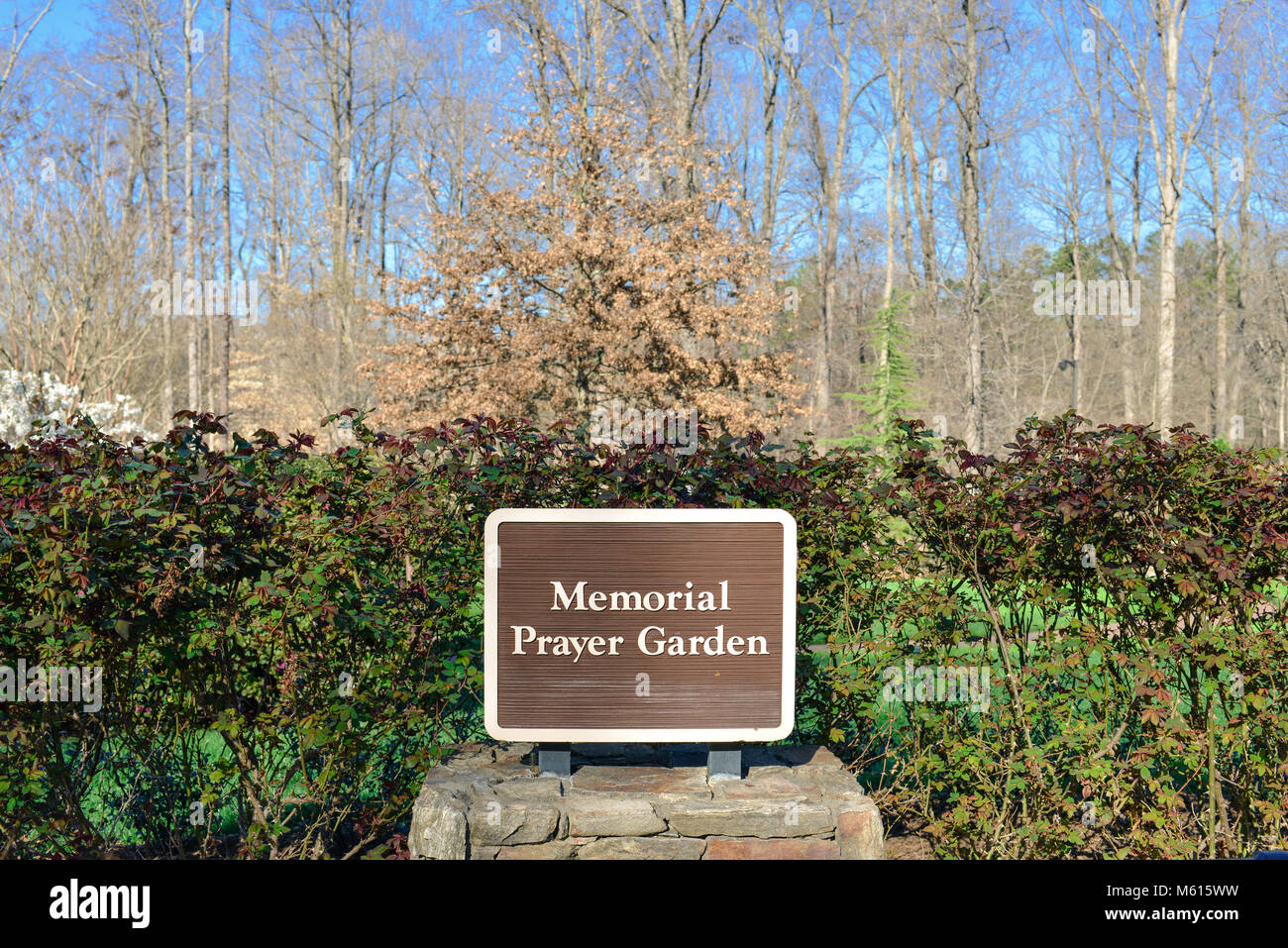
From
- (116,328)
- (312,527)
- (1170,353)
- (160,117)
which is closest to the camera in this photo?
(312,527)

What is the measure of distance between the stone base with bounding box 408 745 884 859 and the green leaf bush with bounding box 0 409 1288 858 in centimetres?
36

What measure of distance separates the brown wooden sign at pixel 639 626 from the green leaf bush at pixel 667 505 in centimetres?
Result: 27

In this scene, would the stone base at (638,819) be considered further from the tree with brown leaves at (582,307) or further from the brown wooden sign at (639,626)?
the tree with brown leaves at (582,307)

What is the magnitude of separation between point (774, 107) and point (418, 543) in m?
23.7

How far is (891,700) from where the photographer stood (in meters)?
3.49

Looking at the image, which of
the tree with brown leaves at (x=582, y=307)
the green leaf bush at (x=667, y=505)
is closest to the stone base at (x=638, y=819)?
the green leaf bush at (x=667, y=505)

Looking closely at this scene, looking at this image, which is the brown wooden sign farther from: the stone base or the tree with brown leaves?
the tree with brown leaves

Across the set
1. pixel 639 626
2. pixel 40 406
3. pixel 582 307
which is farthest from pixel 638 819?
pixel 582 307

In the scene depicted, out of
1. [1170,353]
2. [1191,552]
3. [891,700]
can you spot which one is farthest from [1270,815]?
[1170,353]

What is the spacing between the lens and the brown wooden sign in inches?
124

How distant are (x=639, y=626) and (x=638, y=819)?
583mm

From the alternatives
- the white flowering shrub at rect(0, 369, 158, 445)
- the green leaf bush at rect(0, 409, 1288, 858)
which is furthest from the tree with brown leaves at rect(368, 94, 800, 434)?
the green leaf bush at rect(0, 409, 1288, 858)

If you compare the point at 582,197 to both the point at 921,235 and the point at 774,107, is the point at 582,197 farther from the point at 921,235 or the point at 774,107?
the point at 921,235

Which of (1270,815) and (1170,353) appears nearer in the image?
(1270,815)
